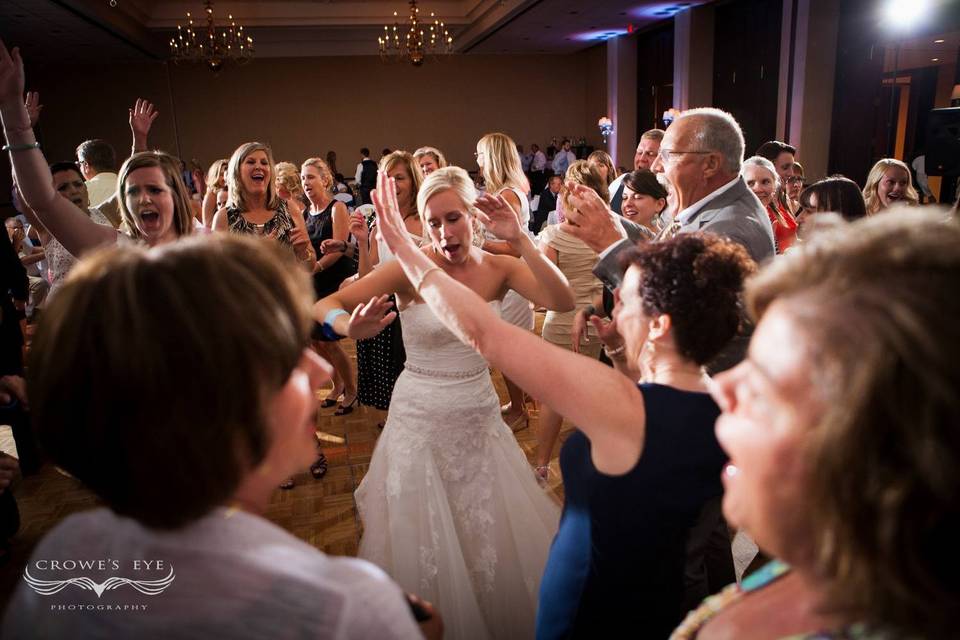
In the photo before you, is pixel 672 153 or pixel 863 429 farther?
pixel 672 153

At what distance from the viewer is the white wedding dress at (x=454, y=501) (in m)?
1.84

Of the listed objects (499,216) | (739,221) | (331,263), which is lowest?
(331,263)

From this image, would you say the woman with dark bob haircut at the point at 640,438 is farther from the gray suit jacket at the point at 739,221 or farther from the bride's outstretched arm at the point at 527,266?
the gray suit jacket at the point at 739,221

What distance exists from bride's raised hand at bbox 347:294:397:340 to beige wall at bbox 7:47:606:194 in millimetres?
14282

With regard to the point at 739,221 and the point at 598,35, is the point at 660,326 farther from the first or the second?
the point at 598,35

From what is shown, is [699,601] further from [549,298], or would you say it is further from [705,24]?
[705,24]

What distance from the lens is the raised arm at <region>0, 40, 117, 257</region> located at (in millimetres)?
1742

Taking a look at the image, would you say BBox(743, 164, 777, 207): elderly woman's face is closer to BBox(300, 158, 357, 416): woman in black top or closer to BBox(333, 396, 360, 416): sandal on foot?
BBox(300, 158, 357, 416): woman in black top

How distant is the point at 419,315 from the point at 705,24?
996cm

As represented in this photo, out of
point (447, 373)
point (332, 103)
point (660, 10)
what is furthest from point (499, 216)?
point (332, 103)

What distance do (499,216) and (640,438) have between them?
1.00 m

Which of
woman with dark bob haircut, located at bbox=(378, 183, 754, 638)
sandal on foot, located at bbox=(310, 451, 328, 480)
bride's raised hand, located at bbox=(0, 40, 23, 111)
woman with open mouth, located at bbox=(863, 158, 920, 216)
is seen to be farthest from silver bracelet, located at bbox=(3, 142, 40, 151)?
woman with open mouth, located at bbox=(863, 158, 920, 216)

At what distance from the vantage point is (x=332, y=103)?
14859 mm

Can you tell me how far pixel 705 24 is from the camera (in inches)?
388
